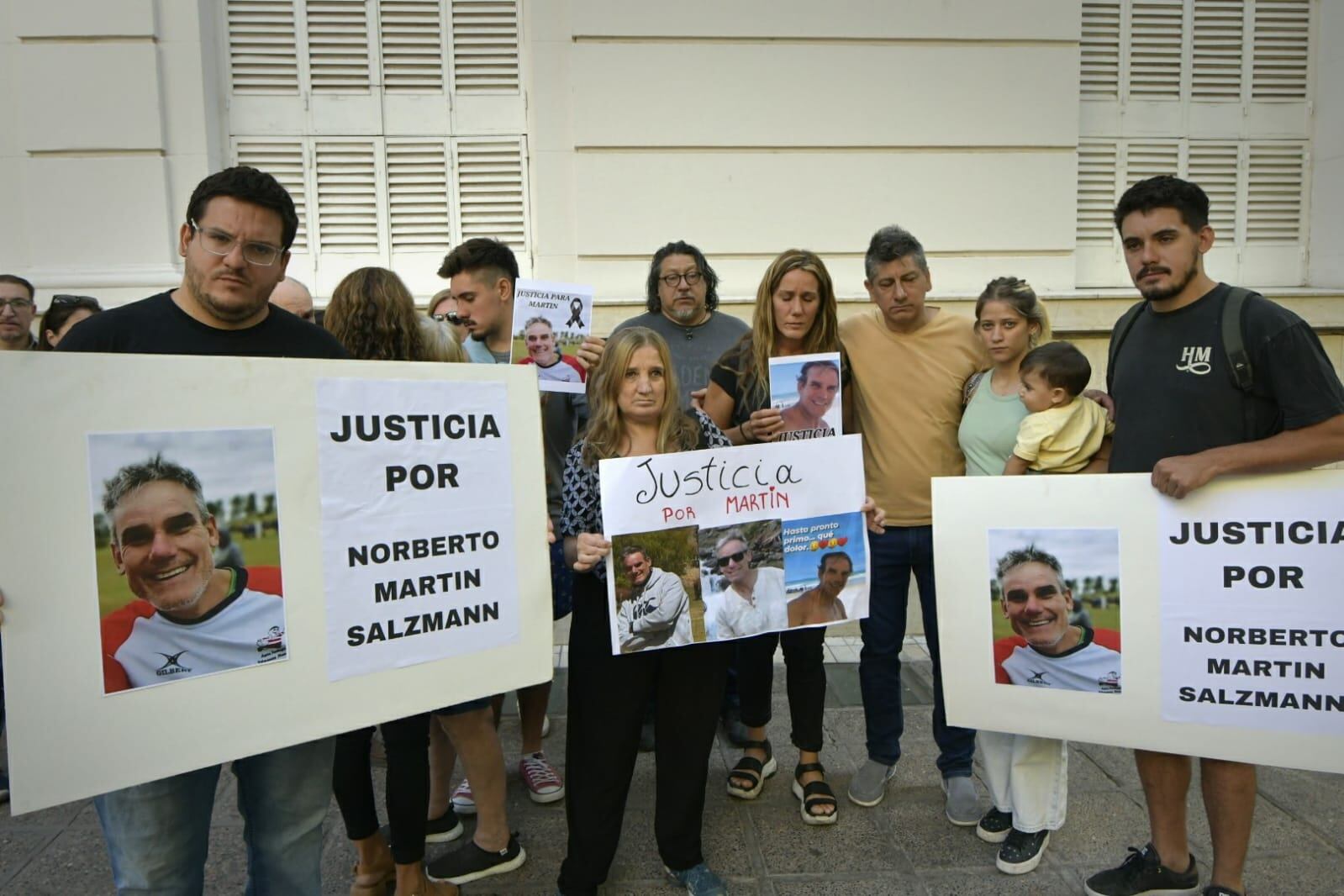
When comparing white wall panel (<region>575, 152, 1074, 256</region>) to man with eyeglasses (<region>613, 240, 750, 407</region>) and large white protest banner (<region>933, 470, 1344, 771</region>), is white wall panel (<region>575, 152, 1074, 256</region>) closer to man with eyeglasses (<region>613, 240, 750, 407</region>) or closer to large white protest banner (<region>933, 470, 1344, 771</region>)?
man with eyeglasses (<region>613, 240, 750, 407</region>)

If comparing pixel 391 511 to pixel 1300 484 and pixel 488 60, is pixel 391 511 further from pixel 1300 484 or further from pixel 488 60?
pixel 488 60

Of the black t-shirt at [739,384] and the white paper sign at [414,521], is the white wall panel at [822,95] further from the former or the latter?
the white paper sign at [414,521]

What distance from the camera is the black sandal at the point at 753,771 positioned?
3.50 metres

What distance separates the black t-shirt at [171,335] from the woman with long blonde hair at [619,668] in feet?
2.94

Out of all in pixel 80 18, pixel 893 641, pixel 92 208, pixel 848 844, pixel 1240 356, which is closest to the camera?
pixel 1240 356

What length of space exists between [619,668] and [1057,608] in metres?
1.39

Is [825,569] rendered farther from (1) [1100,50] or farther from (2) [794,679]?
(1) [1100,50]

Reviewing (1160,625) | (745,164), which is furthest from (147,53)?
(1160,625)

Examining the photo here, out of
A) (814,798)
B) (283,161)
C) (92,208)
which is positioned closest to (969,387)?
(814,798)

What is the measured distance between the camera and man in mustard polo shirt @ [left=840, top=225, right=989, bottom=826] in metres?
3.27

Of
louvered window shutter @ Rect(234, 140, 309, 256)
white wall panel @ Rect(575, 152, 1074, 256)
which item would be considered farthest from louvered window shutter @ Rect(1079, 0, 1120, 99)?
louvered window shutter @ Rect(234, 140, 309, 256)

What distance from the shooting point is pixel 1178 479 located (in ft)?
7.90

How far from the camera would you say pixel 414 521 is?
2156mm

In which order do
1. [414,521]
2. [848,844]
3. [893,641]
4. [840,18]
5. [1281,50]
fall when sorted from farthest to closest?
[1281,50], [840,18], [893,641], [848,844], [414,521]
